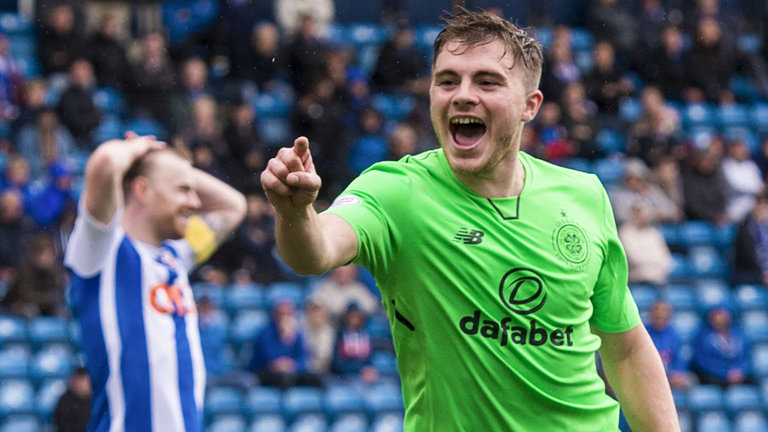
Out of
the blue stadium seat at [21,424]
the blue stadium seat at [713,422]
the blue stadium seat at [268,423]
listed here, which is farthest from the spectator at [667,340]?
the blue stadium seat at [21,424]

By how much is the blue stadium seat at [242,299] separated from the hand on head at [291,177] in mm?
8703

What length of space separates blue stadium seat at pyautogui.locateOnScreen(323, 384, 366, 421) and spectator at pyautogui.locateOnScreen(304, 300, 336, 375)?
29 cm

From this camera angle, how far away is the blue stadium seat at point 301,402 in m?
10.7

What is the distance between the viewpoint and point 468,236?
380 cm

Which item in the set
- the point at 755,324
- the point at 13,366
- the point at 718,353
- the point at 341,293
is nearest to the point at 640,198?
the point at 755,324

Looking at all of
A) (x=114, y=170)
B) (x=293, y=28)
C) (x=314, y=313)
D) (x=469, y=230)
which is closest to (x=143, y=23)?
(x=293, y=28)

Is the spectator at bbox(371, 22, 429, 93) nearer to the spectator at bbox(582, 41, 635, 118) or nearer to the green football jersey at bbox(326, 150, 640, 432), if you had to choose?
the spectator at bbox(582, 41, 635, 118)

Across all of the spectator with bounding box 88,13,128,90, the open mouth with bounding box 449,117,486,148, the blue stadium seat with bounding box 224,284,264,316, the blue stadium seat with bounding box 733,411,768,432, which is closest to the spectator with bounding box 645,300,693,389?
the blue stadium seat with bounding box 733,411,768,432

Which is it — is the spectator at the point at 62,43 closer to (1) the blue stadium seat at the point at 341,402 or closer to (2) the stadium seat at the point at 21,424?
(2) the stadium seat at the point at 21,424

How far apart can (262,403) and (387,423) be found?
1135 millimetres

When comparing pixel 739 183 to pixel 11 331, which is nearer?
pixel 11 331

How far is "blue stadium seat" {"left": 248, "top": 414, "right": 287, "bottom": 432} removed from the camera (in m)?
10.5

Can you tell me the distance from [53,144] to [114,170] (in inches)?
323

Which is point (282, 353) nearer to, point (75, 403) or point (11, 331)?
point (75, 403)
